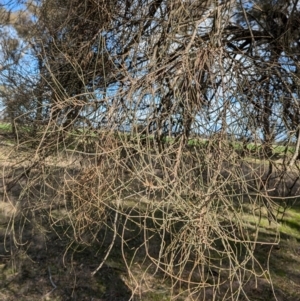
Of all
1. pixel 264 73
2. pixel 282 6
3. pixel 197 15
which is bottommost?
pixel 264 73

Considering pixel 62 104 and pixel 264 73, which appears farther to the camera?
pixel 264 73

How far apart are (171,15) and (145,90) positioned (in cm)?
97

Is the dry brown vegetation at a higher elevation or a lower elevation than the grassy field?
higher

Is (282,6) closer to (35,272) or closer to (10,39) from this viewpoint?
(10,39)

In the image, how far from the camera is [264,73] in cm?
378

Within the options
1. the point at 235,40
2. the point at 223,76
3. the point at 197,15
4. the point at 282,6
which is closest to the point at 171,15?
the point at 197,15

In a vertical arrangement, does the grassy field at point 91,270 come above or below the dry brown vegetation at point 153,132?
below

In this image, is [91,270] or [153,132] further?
[91,270]

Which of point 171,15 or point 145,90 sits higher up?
point 171,15

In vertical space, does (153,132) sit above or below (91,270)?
above

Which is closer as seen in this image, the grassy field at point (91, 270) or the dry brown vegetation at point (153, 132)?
the dry brown vegetation at point (153, 132)

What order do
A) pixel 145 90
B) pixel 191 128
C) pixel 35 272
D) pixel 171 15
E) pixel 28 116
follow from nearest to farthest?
pixel 145 90 < pixel 191 128 < pixel 171 15 < pixel 28 116 < pixel 35 272

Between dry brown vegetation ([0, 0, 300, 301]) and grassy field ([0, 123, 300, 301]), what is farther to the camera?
grassy field ([0, 123, 300, 301])

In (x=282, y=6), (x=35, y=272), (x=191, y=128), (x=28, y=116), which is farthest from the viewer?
(x=35, y=272)
